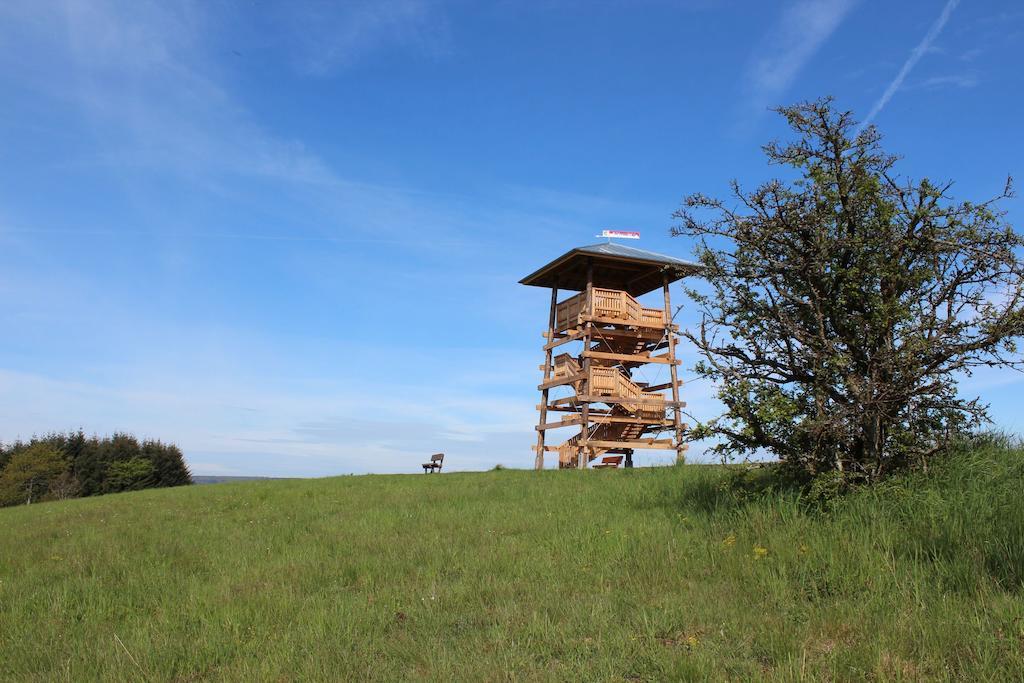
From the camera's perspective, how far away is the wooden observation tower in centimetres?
2547

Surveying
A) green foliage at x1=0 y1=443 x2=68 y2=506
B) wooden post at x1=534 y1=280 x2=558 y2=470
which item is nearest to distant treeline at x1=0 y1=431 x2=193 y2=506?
green foliage at x1=0 y1=443 x2=68 y2=506

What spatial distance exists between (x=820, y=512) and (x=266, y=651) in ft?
19.3

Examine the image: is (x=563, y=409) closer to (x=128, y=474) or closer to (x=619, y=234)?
(x=619, y=234)

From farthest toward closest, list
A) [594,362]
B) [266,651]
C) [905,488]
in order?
1. [594,362]
2. [905,488]
3. [266,651]

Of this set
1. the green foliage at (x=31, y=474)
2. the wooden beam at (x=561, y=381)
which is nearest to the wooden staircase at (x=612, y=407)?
the wooden beam at (x=561, y=381)

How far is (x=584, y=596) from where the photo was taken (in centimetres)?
649

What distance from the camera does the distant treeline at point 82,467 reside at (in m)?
43.4

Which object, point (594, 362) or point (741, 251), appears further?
point (594, 362)

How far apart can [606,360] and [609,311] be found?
2121mm

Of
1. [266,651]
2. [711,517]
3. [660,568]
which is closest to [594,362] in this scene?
[711,517]

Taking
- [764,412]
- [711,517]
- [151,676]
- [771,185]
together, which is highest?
[771,185]

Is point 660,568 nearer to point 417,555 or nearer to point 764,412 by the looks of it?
point 764,412

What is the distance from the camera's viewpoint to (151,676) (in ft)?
18.1

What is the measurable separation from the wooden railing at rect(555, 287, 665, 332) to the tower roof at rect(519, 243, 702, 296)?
124 centimetres
